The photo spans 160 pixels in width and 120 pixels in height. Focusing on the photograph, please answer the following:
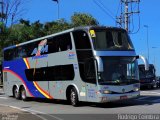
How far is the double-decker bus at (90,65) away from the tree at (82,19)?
34308 mm

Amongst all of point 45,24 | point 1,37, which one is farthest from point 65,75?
point 45,24

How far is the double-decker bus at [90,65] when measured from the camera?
68.3ft

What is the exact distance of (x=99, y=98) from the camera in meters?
20.7

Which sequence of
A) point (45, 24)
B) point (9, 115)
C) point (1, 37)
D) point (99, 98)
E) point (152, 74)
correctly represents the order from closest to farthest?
point (9, 115) → point (99, 98) → point (152, 74) → point (1, 37) → point (45, 24)

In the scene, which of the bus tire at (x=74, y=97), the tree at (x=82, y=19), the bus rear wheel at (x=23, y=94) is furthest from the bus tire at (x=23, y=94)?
the tree at (x=82, y=19)

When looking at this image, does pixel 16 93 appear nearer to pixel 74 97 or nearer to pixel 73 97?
pixel 73 97

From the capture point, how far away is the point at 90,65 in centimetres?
2119

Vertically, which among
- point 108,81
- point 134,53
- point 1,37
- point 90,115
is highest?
point 1,37

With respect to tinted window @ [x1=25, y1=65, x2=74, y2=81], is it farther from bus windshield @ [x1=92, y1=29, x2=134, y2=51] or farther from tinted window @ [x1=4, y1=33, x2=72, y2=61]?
bus windshield @ [x1=92, y1=29, x2=134, y2=51]

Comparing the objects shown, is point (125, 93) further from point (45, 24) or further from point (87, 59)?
point (45, 24)

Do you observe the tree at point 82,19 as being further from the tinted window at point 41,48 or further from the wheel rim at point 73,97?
the wheel rim at point 73,97

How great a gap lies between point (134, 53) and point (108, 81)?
2315 millimetres

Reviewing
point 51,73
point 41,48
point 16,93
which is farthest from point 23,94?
point 51,73

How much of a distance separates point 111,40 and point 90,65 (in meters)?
1.70
